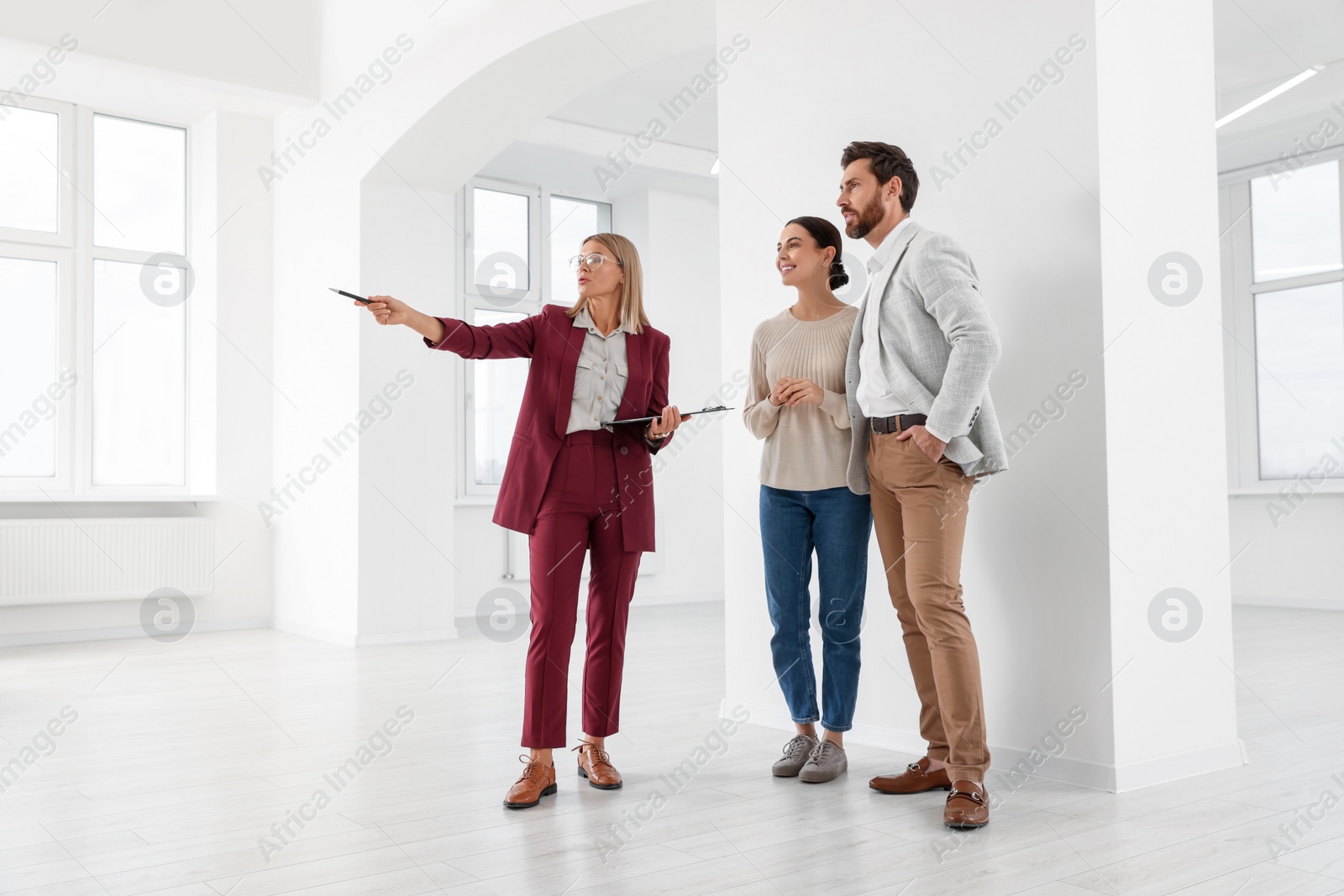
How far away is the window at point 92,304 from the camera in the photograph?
20.0ft

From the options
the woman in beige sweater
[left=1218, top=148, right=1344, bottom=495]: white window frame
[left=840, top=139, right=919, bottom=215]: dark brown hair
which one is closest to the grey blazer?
[left=840, top=139, right=919, bottom=215]: dark brown hair

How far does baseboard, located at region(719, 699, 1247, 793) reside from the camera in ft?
8.47

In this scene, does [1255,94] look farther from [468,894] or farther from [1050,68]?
[468,894]

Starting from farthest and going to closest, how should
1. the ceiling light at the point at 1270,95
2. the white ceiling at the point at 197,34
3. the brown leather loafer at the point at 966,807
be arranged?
the ceiling light at the point at 1270,95
the white ceiling at the point at 197,34
the brown leather loafer at the point at 966,807

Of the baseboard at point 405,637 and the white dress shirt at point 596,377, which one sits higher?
the white dress shirt at point 596,377

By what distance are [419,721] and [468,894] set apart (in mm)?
1726

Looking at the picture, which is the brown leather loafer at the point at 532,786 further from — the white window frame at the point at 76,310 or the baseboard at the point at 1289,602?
the baseboard at the point at 1289,602

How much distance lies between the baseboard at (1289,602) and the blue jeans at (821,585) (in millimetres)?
5981

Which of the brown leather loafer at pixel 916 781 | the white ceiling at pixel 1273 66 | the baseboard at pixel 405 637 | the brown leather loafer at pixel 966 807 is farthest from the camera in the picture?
the white ceiling at pixel 1273 66

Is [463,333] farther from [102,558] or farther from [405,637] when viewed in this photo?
[102,558]

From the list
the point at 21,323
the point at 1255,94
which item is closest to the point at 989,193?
the point at 1255,94

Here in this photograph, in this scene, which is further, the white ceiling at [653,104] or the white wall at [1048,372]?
the white ceiling at [653,104]

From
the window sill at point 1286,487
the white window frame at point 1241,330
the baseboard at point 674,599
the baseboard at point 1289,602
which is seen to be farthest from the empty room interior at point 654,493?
the window sill at point 1286,487

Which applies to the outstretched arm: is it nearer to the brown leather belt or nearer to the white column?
the brown leather belt
